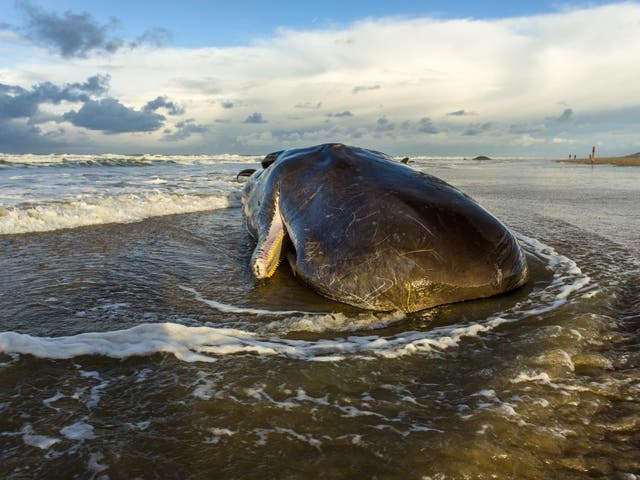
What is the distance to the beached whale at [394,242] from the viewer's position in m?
3.17

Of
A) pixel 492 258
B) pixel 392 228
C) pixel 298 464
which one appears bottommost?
pixel 298 464

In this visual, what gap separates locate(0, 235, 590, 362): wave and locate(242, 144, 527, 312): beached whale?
250 millimetres

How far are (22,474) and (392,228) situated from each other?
2.51 m

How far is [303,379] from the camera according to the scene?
2.26 meters

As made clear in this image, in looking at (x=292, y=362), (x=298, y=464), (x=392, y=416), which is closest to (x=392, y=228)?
(x=292, y=362)

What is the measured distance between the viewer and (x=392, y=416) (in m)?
1.94

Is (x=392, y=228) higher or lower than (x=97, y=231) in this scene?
higher

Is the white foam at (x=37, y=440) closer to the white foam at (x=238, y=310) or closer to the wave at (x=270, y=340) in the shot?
the wave at (x=270, y=340)

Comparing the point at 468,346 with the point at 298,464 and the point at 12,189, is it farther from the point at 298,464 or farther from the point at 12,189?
the point at 12,189

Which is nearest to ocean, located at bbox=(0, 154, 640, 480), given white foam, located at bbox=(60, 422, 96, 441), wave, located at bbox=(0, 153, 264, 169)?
white foam, located at bbox=(60, 422, 96, 441)

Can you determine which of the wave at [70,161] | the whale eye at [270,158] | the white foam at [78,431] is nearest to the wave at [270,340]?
the white foam at [78,431]

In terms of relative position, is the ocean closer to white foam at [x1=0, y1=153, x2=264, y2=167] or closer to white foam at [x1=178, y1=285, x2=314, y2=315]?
white foam at [x1=178, y1=285, x2=314, y2=315]

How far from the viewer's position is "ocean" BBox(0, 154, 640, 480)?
65.4 inches

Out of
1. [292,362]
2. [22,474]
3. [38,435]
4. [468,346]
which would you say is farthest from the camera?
[468,346]
